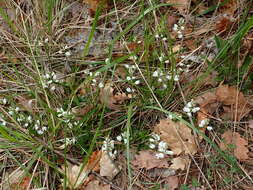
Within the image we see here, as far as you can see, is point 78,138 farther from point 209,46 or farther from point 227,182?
point 209,46

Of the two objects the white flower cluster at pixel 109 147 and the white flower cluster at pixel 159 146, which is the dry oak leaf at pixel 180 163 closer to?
the white flower cluster at pixel 159 146

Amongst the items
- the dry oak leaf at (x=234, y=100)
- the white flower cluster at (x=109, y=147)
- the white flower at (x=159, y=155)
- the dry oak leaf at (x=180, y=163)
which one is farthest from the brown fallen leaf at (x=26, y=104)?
the dry oak leaf at (x=234, y=100)

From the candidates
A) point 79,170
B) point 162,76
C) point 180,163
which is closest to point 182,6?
point 162,76

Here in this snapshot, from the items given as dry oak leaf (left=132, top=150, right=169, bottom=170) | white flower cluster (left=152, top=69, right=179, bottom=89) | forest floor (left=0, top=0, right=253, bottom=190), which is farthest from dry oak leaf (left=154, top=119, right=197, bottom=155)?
white flower cluster (left=152, top=69, right=179, bottom=89)

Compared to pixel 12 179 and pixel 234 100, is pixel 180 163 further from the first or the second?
pixel 12 179

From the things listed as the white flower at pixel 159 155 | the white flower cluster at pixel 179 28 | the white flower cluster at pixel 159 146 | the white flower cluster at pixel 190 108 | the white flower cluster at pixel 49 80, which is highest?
the white flower cluster at pixel 179 28

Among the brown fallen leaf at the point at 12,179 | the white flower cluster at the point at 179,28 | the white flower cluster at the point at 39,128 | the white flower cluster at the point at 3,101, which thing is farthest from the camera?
the white flower cluster at the point at 179,28
